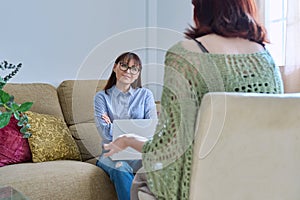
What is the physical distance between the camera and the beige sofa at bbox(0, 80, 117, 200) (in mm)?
1577

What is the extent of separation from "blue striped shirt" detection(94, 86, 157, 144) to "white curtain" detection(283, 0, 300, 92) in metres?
0.73

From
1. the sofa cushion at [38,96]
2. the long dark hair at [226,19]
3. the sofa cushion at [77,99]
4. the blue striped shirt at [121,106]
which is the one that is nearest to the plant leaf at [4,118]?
the long dark hair at [226,19]

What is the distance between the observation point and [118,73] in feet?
6.44

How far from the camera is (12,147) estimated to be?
6.21 ft

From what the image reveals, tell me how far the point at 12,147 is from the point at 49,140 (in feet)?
0.61

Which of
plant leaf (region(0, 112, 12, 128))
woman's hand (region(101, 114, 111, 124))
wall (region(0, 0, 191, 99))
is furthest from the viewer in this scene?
wall (region(0, 0, 191, 99))

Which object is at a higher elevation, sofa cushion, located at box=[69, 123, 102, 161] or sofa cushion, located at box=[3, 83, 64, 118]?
sofa cushion, located at box=[3, 83, 64, 118]

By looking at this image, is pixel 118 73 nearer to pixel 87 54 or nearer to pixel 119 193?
pixel 119 193

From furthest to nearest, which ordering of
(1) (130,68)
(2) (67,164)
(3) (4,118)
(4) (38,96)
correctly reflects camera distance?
(4) (38,96), (1) (130,68), (2) (67,164), (3) (4,118)

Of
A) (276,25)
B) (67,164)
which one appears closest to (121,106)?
(67,164)

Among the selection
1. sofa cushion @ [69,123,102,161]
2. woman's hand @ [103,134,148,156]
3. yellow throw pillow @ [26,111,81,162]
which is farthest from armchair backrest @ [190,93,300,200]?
sofa cushion @ [69,123,102,161]

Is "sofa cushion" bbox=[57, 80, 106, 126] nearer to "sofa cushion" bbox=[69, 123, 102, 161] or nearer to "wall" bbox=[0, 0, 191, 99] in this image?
"sofa cushion" bbox=[69, 123, 102, 161]

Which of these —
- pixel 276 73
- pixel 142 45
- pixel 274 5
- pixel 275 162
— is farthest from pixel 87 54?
pixel 275 162

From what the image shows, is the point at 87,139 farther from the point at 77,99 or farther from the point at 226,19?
the point at 226,19
